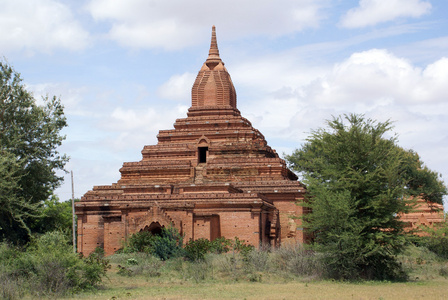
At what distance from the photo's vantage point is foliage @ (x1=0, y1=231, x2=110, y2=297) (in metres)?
20.3

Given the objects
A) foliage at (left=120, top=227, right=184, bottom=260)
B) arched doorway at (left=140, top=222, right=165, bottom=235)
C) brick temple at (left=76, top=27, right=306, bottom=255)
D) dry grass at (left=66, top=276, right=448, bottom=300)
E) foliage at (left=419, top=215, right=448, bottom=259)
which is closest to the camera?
dry grass at (left=66, top=276, right=448, bottom=300)

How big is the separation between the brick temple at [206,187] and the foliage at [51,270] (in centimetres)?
821

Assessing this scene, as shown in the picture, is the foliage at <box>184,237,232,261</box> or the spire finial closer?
the foliage at <box>184,237,232,261</box>

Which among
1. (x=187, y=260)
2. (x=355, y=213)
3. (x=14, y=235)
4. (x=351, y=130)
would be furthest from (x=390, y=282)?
(x=14, y=235)

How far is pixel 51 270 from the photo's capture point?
67.5ft

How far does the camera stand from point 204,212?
102 ft

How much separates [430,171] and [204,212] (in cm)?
2233

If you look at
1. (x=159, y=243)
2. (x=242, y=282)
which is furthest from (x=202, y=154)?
(x=242, y=282)

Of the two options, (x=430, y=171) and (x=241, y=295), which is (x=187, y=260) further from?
(x=430, y=171)

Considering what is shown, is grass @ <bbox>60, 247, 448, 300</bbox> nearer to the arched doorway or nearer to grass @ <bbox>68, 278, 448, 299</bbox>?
grass @ <bbox>68, 278, 448, 299</bbox>

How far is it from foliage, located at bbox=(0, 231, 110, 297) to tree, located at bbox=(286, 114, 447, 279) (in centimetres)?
853

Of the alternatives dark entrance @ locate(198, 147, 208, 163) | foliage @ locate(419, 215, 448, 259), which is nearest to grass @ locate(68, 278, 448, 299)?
foliage @ locate(419, 215, 448, 259)

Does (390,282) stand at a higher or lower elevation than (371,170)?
lower

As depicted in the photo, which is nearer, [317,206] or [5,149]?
[317,206]
